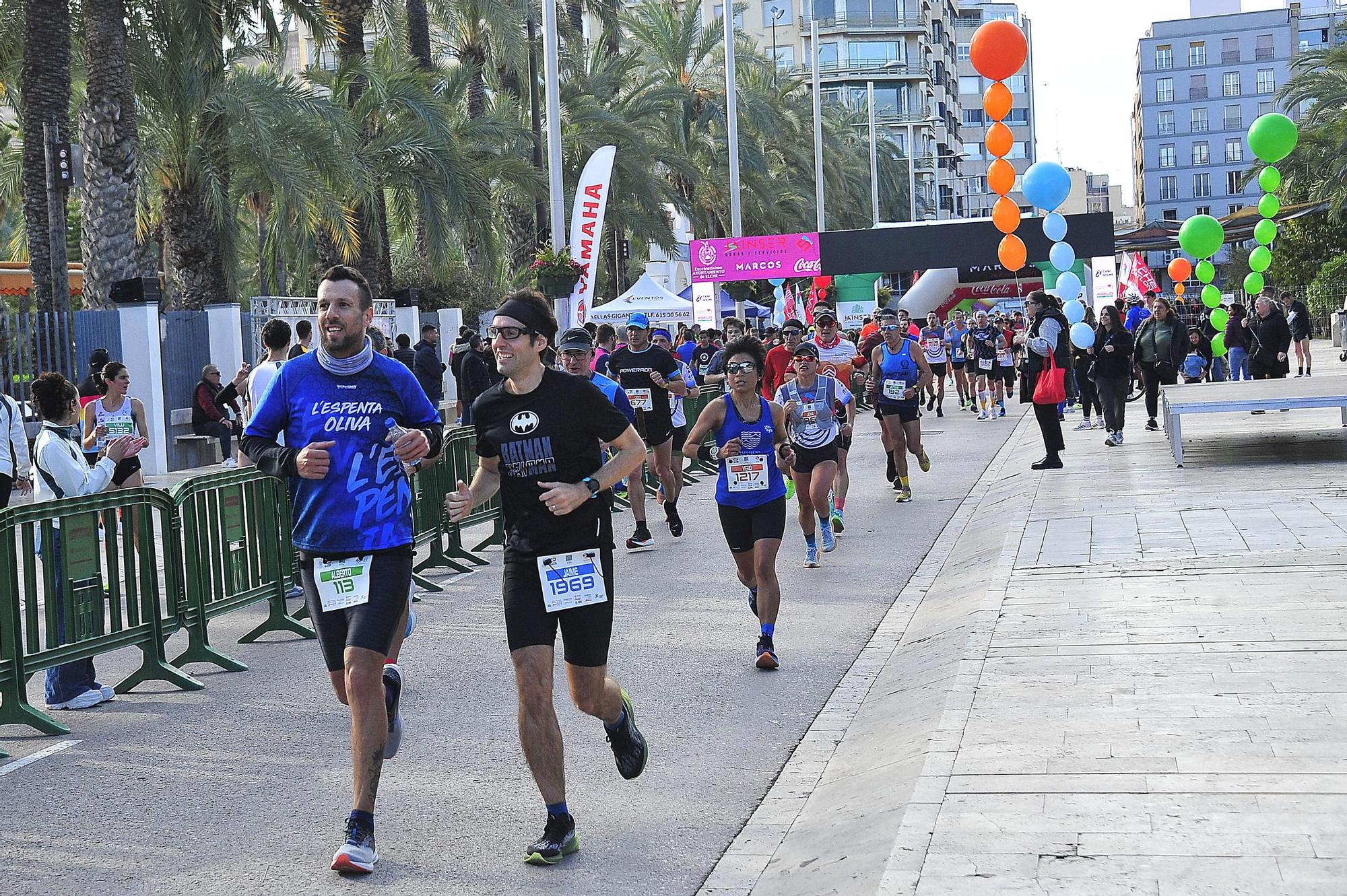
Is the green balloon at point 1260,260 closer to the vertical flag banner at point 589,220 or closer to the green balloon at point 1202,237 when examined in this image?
the green balloon at point 1202,237

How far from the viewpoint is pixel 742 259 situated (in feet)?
128

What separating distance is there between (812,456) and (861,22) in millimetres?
96045

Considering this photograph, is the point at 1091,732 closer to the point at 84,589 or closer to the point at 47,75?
the point at 84,589

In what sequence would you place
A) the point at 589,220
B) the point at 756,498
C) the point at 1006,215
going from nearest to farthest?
the point at 756,498 → the point at 1006,215 → the point at 589,220

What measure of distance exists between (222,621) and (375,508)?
5391mm

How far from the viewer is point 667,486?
1397 cm

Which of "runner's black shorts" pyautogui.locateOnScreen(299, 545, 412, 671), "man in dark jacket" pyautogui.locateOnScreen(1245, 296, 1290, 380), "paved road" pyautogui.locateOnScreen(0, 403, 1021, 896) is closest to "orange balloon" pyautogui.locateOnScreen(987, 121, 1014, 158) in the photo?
"man in dark jacket" pyautogui.locateOnScreen(1245, 296, 1290, 380)

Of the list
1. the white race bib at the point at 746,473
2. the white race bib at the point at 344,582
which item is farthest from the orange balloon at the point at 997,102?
the white race bib at the point at 344,582

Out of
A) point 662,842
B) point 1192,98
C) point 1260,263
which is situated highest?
point 1192,98

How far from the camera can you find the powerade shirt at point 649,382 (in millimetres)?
14117

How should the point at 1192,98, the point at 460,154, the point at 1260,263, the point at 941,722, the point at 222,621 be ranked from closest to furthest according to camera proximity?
the point at 941,722
the point at 222,621
the point at 1260,263
the point at 460,154
the point at 1192,98

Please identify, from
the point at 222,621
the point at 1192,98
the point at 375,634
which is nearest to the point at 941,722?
the point at 375,634

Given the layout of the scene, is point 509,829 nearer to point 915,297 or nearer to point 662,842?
point 662,842

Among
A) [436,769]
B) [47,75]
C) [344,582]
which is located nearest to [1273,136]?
[47,75]
